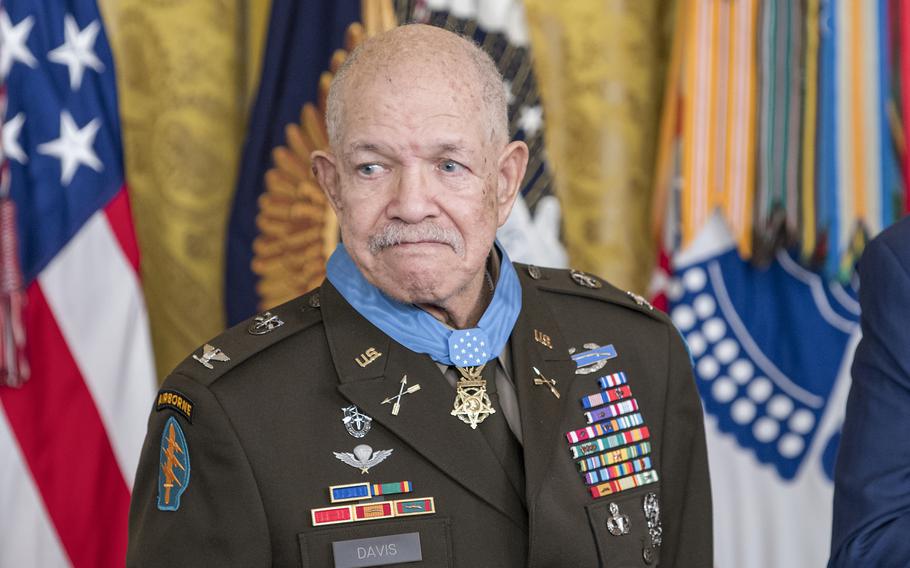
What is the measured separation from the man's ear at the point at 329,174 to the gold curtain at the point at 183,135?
1.30 m

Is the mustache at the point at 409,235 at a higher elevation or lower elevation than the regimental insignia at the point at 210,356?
higher

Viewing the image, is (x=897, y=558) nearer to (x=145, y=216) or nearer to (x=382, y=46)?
(x=382, y=46)

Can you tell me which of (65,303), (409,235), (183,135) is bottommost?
(409,235)

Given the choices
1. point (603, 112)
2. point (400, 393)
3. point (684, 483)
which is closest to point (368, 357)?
point (400, 393)

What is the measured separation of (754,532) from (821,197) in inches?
31.8

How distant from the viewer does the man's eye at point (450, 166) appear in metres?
1.53

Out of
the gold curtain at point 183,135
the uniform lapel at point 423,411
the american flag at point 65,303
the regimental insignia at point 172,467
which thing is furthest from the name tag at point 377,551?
the gold curtain at point 183,135

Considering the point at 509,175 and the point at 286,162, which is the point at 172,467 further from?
the point at 286,162

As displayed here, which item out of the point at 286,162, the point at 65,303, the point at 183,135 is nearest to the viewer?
the point at 65,303


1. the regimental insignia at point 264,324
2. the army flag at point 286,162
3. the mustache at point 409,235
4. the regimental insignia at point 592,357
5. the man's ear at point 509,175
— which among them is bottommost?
the regimental insignia at point 592,357

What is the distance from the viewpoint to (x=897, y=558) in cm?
137

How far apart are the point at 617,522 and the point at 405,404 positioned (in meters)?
0.34

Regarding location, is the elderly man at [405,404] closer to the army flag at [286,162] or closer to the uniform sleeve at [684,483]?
the uniform sleeve at [684,483]

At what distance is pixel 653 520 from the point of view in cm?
171
